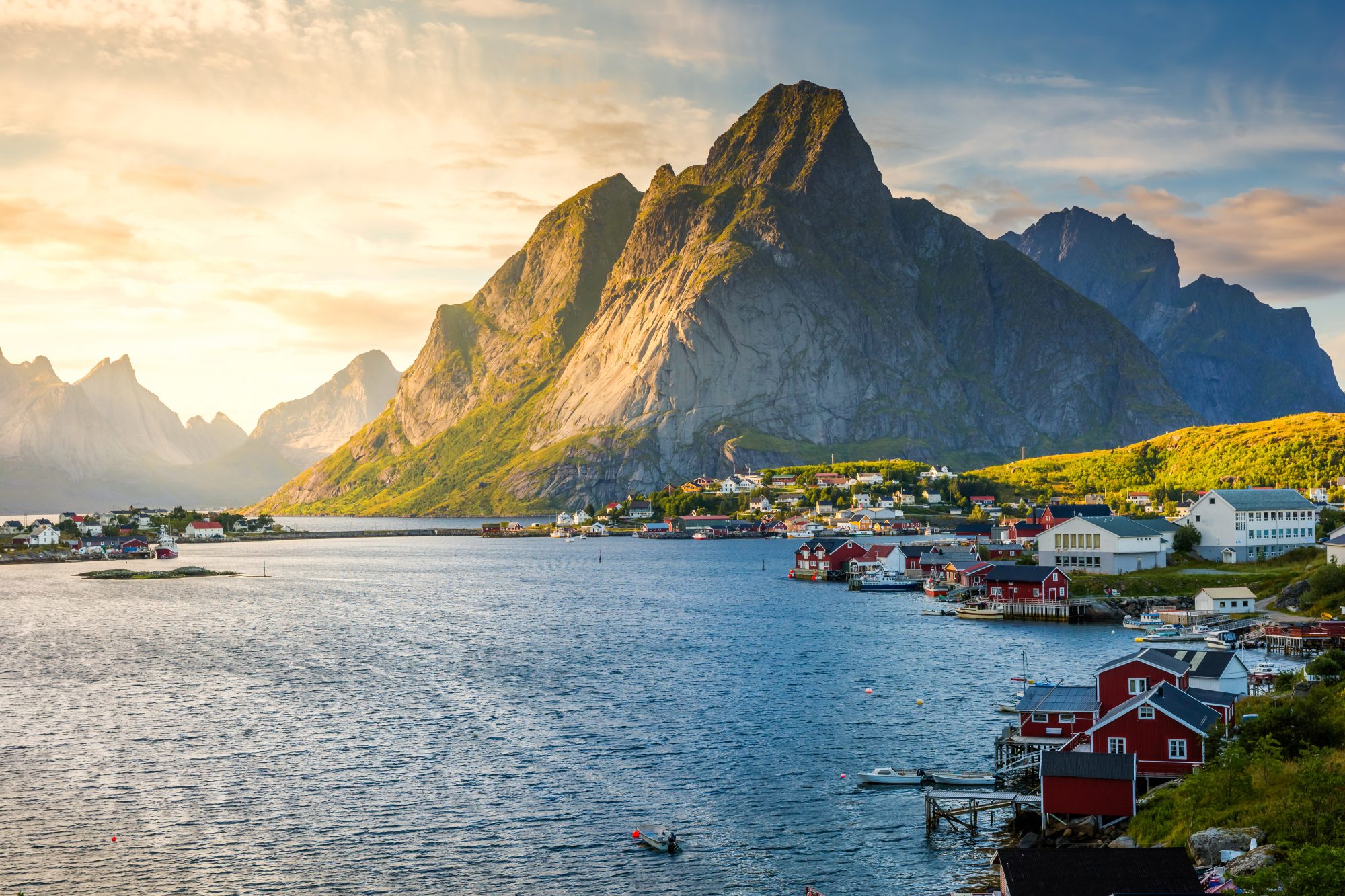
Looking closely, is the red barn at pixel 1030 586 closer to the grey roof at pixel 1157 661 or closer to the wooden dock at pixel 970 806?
the grey roof at pixel 1157 661

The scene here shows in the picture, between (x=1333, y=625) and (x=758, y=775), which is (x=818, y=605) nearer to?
(x=1333, y=625)

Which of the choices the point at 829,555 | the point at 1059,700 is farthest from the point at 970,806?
the point at 829,555

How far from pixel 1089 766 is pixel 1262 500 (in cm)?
9411

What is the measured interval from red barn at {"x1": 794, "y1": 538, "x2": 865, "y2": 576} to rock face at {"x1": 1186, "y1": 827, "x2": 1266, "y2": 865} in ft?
375

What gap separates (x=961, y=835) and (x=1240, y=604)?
59.9 metres

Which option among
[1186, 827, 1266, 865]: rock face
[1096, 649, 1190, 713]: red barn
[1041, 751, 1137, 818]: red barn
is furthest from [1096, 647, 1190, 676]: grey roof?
[1186, 827, 1266, 865]: rock face

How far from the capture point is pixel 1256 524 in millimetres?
121625

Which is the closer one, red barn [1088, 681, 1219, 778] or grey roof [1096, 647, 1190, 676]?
red barn [1088, 681, 1219, 778]

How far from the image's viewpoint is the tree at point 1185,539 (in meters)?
126

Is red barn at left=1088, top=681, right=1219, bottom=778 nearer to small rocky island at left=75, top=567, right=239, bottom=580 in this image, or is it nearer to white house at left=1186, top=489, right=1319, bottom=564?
white house at left=1186, top=489, right=1319, bottom=564

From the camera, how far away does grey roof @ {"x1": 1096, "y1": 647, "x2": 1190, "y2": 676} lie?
5231 cm

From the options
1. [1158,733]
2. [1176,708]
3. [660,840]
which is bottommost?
[660,840]

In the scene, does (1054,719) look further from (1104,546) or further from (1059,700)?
(1104,546)

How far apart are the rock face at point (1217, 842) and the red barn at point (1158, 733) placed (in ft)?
30.7
